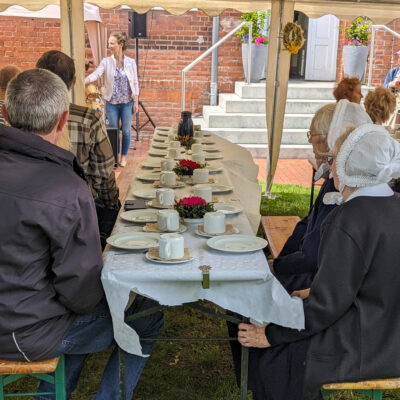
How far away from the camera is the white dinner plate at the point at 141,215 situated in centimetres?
302

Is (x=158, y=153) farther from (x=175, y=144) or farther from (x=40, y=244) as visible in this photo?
(x=40, y=244)

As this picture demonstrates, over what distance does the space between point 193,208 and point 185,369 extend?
114 cm

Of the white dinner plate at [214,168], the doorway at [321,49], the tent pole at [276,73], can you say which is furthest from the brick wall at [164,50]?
the white dinner plate at [214,168]

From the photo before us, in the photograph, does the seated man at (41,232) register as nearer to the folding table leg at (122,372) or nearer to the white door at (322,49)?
the folding table leg at (122,372)

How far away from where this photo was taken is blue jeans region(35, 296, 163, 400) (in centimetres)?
253

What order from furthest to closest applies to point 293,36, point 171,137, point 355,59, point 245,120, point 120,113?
1. point 355,59
2. point 245,120
3. point 120,113
4. point 293,36
5. point 171,137

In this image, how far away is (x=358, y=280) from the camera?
7.26 ft

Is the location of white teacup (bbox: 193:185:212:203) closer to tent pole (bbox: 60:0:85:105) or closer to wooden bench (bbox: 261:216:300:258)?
wooden bench (bbox: 261:216:300:258)

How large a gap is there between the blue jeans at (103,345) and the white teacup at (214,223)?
0.47 m

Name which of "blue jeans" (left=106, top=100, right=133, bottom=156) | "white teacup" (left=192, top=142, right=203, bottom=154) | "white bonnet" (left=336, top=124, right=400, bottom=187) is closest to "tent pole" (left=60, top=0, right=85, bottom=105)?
"white teacup" (left=192, top=142, right=203, bottom=154)

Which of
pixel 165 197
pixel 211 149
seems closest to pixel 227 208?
pixel 165 197

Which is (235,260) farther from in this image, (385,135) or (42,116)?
(42,116)

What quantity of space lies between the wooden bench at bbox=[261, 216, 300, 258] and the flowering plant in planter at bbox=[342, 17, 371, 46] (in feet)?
26.8

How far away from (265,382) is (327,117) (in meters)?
1.49
